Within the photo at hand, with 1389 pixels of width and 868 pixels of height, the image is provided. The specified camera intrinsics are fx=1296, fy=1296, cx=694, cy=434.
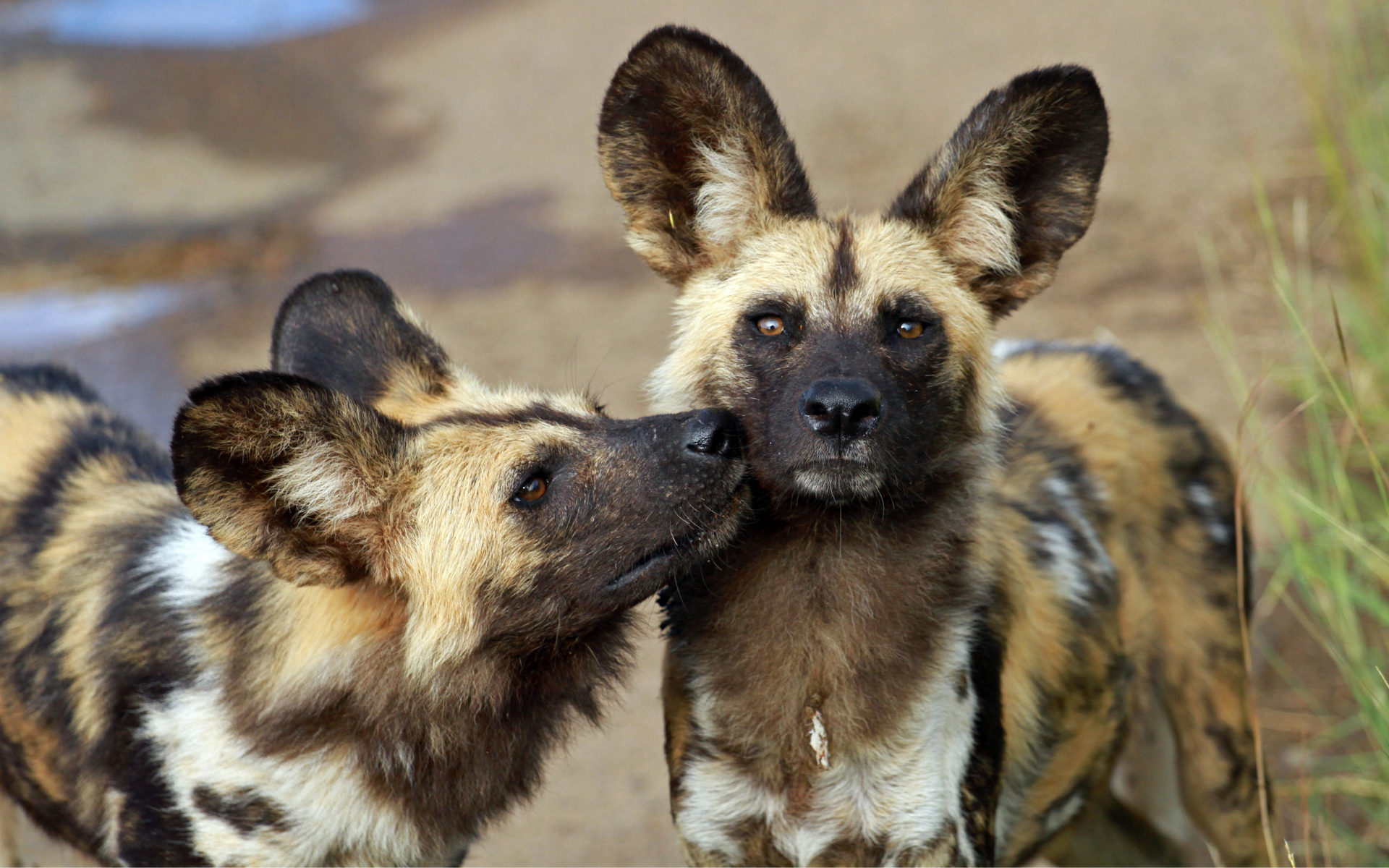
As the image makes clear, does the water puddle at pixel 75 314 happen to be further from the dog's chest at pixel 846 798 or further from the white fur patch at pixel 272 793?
the dog's chest at pixel 846 798

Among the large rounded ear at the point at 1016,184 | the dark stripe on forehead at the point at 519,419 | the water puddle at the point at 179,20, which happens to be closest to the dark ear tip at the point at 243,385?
the dark stripe on forehead at the point at 519,419

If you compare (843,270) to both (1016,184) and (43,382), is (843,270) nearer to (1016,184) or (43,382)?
(1016,184)

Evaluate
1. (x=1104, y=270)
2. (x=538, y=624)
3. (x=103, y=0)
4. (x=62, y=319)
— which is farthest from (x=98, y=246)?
(x=538, y=624)

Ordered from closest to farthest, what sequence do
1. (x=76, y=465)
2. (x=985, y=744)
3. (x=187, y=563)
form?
1. (x=985, y=744)
2. (x=187, y=563)
3. (x=76, y=465)

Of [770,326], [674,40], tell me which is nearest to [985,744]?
[770,326]

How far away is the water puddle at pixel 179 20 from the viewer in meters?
11.0

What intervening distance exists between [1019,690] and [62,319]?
6008 millimetres

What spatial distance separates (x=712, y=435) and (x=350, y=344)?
96 centimetres

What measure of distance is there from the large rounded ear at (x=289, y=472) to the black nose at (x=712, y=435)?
572 mm

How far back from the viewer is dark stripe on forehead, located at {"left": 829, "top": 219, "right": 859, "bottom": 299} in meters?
2.75

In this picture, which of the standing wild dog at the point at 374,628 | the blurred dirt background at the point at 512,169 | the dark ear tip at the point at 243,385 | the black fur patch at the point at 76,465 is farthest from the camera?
the blurred dirt background at the point at 512,169

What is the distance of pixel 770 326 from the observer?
8.96ft

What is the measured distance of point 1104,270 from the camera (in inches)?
271

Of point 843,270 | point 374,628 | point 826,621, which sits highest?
point 843,270
